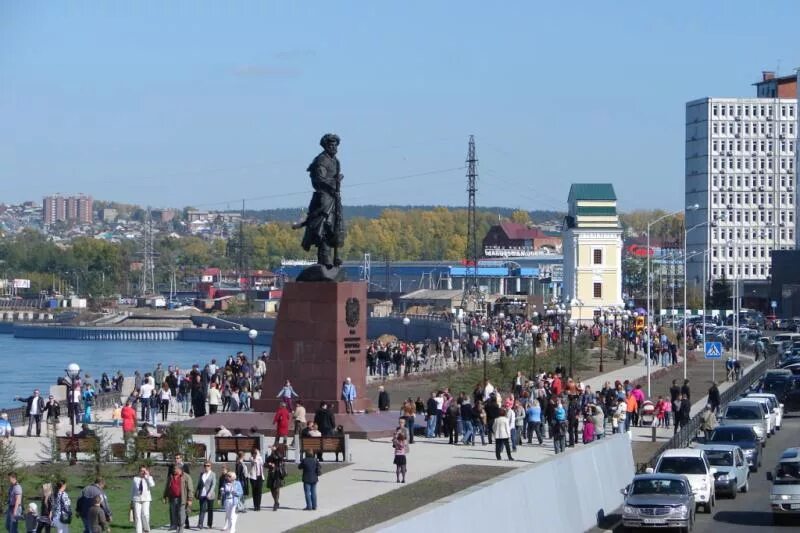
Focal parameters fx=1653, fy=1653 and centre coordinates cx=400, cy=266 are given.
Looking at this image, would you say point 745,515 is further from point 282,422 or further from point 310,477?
point 282,422

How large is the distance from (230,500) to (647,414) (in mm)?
21976

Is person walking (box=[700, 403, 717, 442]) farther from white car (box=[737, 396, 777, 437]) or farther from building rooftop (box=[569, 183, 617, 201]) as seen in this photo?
building rooftop (box=[569, 183, 617, 201])

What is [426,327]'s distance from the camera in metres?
137

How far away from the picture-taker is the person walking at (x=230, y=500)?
2288 centimetres

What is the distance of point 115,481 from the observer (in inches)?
1143

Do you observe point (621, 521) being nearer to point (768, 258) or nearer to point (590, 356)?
point (590, 356)

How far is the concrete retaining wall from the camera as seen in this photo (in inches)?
696

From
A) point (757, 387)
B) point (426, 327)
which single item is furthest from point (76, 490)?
point (426, 327)

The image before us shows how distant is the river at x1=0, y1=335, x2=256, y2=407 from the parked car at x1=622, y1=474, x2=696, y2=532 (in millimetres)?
51382

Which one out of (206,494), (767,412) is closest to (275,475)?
(206,494)

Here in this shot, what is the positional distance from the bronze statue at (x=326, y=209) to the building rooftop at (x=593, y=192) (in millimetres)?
76340

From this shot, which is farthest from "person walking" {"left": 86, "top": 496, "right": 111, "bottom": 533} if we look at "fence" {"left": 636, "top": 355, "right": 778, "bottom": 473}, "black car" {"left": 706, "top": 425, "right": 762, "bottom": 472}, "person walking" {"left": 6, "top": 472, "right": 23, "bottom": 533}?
"black car" {"left": 706, "top": 425, "right": 762, "bottom": 472}

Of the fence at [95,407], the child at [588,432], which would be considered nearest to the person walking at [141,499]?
the child at [588,432]

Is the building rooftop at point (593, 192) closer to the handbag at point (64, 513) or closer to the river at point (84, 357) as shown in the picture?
the river at point (84, 357)
